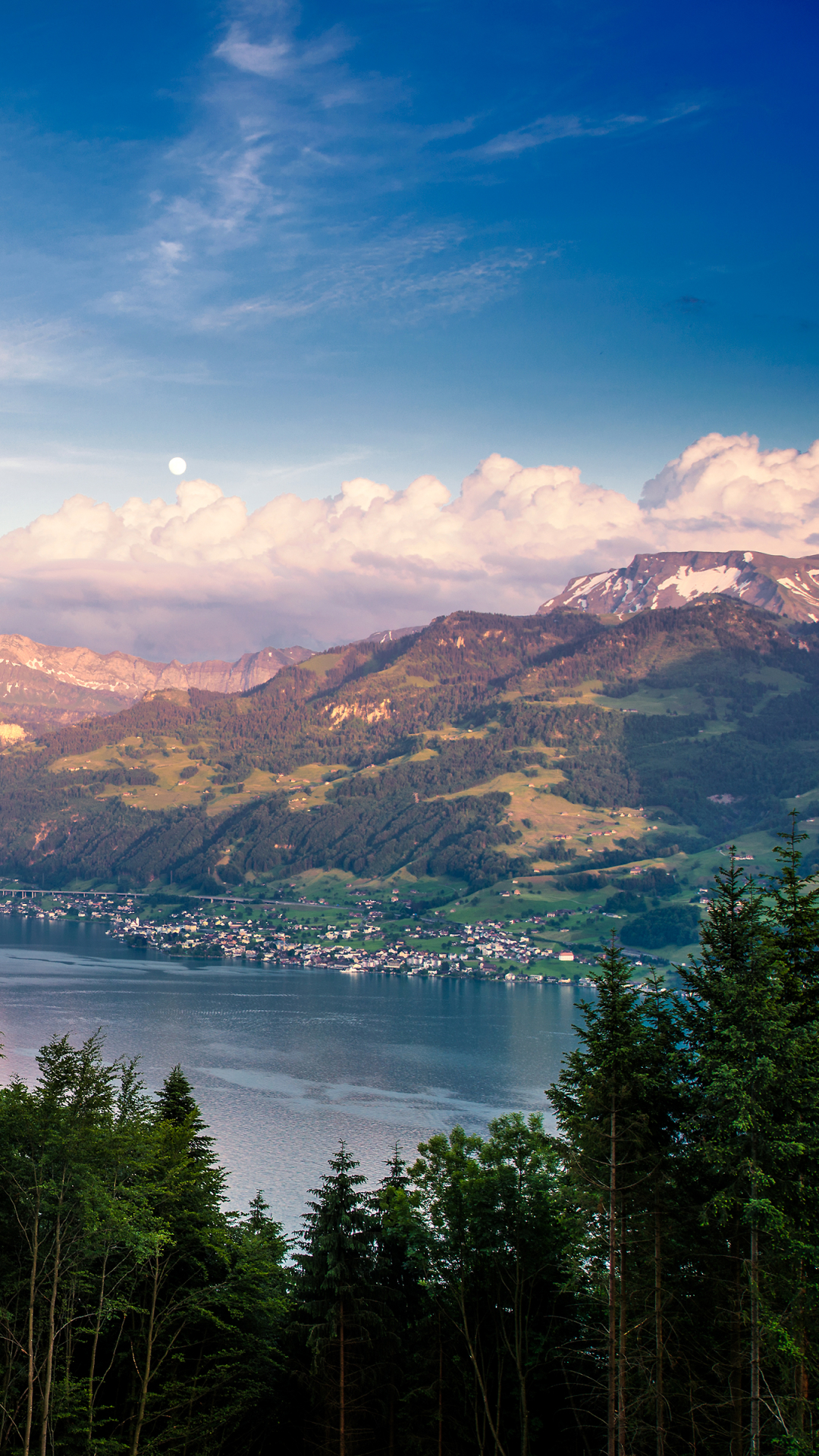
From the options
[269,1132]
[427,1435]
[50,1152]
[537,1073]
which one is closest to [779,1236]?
[427,1435]

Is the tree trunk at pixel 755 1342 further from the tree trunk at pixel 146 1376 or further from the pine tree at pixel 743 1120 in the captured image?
the tree trunk at pixel 146 1376

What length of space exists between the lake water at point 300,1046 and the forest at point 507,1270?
33266mm

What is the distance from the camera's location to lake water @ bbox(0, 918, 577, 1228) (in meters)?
82.6

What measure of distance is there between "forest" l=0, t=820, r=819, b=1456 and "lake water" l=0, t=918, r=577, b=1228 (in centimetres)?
3327

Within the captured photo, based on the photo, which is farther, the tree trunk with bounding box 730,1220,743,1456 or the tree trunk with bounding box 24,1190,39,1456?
the tree trunk with bounding box 730,1220,743,1456

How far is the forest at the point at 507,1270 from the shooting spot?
68.3ft

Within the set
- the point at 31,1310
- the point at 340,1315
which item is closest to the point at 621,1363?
the point at 340,1315

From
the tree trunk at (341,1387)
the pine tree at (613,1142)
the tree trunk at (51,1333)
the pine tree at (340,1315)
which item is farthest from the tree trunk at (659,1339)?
the tree trunk at (51,1333)

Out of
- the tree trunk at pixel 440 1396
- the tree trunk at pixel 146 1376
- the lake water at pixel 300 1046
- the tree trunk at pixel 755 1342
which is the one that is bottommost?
the lake water at pixel 300 1046

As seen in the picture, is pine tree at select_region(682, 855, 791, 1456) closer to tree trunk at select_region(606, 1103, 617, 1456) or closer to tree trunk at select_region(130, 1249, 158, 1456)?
tree trunk at select_region(606, 1103, 617, 1456)

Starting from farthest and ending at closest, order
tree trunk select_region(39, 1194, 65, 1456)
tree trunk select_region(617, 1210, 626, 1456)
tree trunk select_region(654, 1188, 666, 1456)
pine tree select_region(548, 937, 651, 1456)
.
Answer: pine tree select_region(548, 937, 651, 1456) → tree trunk select_region(654, 1188, 666, 1456) → tree trunk select_region(39, 1194, 65, 1456) → tree trunk select_region(617, 1210, 626, 1456)

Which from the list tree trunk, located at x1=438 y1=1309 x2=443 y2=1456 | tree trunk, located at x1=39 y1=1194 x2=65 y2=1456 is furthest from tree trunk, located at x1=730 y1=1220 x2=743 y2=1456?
tree trunk, located at x1=39 y1=1194 x2=65 y2=1456

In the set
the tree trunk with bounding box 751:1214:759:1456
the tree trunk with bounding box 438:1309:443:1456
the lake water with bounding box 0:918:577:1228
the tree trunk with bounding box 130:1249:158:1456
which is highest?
the tree trunk with bounding box 751:1214:759:1456

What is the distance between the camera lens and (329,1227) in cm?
2556
